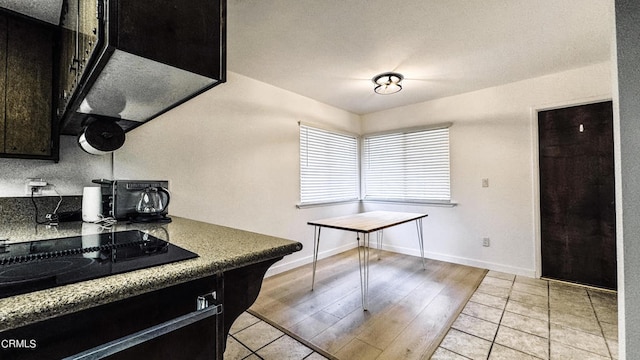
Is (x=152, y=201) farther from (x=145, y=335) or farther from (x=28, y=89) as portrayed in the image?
(x=145, y=335)

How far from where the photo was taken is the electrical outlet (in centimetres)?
160

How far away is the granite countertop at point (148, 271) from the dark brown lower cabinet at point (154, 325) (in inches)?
2.3

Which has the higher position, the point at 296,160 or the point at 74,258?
the point at 296,160

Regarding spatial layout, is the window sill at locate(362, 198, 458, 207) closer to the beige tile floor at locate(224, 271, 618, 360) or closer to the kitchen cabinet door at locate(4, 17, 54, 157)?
the beige tile floor at locate(224, 271, 618, 360)

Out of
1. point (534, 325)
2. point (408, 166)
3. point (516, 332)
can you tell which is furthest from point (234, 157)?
point (534, 325)

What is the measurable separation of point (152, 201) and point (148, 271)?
1.26m

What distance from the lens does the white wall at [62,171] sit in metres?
1.57

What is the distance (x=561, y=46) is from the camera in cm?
232

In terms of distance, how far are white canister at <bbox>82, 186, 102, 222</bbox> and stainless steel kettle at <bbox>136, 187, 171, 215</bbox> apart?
217 millimetres

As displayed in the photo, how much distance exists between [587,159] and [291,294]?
3436mm

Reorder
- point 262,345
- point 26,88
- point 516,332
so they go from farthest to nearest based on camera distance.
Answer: point 516,332, point 262,345, point 26,88

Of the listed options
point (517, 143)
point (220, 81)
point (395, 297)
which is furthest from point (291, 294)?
point (517, 143)

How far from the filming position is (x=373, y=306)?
2.39 meters

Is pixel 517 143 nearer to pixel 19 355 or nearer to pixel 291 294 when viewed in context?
pixel 291 294
